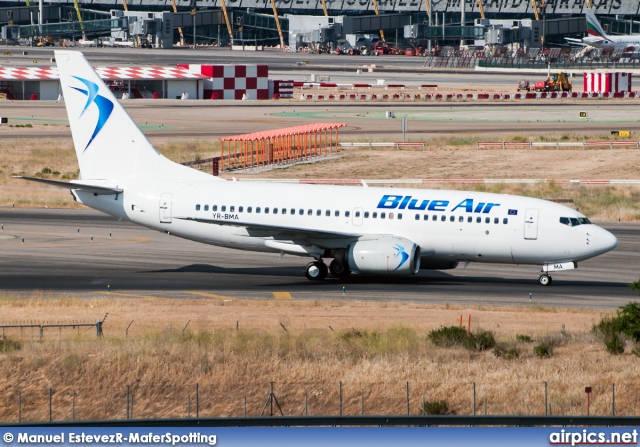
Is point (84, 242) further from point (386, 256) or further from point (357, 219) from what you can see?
point (386, 256)

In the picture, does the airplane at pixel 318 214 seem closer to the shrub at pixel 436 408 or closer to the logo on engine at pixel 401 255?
the logo on engine at pixel 401 255

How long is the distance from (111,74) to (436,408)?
350ft

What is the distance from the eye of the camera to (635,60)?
195 m

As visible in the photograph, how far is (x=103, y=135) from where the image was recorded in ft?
146

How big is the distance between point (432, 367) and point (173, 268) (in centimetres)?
2056

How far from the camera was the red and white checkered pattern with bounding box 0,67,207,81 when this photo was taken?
406 ft

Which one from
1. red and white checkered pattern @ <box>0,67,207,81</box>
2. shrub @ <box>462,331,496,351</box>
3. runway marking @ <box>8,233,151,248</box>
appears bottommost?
runway marking @ <box>8,233,151,248</box>

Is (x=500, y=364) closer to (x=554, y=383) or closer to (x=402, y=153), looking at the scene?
(x=554, y=383)

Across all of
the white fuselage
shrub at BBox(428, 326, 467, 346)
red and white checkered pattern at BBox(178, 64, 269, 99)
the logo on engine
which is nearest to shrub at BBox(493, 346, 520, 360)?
shrub at BBox(428, 326, 467, 346)

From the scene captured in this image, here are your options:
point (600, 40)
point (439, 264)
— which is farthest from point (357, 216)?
point (600, 40)

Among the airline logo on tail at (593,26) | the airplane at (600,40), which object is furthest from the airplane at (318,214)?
the airline logo on tail at (593,26)

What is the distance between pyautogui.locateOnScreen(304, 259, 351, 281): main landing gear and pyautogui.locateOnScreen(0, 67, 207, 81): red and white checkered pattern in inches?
3280

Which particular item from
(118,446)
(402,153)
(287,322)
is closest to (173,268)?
(287,322)

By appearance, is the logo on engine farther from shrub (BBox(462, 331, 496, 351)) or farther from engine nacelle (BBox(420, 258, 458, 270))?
shrub (BBox(462, 331, 496, 351))
